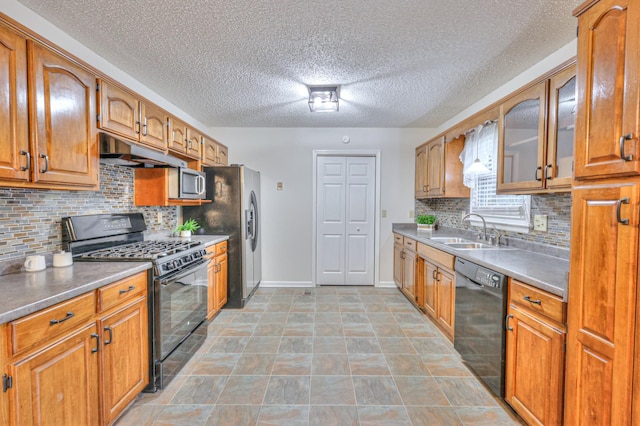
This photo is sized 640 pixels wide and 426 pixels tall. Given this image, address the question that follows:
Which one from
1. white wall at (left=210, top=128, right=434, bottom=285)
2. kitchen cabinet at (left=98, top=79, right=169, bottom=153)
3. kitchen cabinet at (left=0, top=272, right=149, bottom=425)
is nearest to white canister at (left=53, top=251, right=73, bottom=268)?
kitchen cabinet at (left=0, top=272, right=149, bottom=425)

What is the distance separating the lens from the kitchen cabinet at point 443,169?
323 cm

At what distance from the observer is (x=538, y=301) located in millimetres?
1485

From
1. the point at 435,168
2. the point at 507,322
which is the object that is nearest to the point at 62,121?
the point at 507,322

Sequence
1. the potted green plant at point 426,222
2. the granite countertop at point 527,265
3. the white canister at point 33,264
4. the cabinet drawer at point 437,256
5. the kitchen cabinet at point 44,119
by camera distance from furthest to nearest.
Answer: the potted green plant at point 426,222
the cabinet drawer at point 437,256
the white canister at point 33,264
the granite countertop at point 527,265
the kitchen cabinet at point 44,119

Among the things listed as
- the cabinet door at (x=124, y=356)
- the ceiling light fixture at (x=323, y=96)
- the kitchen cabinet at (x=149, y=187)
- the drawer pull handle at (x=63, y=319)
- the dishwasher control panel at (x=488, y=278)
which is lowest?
the cabinet door at (x=124, y=356)

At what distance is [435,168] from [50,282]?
359cm

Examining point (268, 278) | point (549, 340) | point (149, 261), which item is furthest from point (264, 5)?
point (268, 278)

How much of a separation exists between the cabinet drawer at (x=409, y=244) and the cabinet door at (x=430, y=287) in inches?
11.8

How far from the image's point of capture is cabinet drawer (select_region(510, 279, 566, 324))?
1.37m

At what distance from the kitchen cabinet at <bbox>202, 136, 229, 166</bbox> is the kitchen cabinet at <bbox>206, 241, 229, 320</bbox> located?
103 centimetres

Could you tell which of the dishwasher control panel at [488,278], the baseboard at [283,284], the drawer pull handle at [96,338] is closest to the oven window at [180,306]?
the drawer pull handle at [96,338]

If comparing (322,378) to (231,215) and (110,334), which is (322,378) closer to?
(110,334)

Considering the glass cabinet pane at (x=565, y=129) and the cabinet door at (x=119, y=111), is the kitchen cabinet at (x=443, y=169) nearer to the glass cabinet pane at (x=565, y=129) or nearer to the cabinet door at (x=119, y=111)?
the glass cabinet pane at (x=565, y=129)

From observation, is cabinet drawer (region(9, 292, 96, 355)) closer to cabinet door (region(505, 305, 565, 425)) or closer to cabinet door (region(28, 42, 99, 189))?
cabinet door (region(28, 42, 99, 189))
